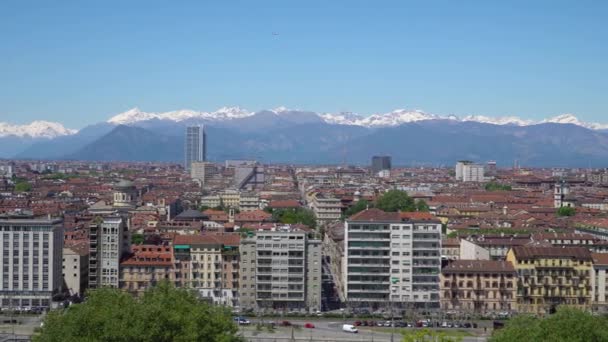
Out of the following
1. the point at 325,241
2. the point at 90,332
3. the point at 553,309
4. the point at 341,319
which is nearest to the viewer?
the point at 90,332

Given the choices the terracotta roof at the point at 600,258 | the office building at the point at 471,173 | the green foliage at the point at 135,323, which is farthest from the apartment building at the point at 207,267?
the office building at the point at 471,173

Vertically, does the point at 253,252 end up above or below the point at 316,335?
above

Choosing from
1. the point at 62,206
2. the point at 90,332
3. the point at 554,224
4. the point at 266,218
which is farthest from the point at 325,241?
the point at 90,332

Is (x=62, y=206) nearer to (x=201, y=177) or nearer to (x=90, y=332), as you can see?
(x=90, y=332)

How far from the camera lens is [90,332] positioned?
94.9 feet

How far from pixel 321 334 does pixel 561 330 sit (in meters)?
14.3

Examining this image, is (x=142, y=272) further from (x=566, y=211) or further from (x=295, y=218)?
(x=566, y=211)

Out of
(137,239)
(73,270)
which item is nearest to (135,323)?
(73,270)

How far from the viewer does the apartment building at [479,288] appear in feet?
157

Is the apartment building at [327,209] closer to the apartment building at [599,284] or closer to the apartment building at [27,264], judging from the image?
the apartment building at [599,284]

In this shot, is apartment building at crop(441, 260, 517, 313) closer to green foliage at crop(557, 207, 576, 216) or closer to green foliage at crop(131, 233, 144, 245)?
green foliage at crop(131, 233, 144, 245)

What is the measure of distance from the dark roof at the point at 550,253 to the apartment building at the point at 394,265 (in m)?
4.67

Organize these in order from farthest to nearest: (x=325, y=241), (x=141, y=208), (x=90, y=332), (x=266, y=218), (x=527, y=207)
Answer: (x=527, y=207) → (x=141, y=208) → (x=266, y=218) → (x=325, y=241) → (x=90, y=332)

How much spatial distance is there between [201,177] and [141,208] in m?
79.5
